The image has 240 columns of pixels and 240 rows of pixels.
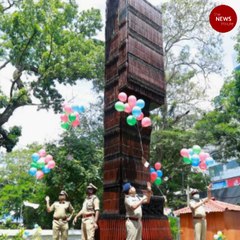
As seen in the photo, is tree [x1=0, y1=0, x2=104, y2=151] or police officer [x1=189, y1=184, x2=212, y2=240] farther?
tree [x1=0, y1=0, x2=104, y2=151]

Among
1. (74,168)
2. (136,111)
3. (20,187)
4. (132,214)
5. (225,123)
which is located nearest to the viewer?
(132,214)

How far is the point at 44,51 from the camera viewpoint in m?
16.3

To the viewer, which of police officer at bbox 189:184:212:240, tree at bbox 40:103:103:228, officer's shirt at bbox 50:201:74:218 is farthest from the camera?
tree at bbox 40:103:103:228

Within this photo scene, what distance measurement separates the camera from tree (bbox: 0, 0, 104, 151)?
15.5 metres

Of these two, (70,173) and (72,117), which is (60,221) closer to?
(72,117)

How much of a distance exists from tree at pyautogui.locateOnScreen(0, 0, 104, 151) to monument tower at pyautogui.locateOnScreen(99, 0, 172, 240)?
545 centimetres

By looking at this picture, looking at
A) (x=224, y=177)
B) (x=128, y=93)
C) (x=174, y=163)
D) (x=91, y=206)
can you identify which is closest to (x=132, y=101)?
(x=128, y=93)

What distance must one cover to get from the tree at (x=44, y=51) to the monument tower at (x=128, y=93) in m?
5.45

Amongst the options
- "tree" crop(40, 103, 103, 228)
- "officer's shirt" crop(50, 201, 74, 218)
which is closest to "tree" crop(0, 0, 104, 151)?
"tree" crop(40, 103, 103, 228)

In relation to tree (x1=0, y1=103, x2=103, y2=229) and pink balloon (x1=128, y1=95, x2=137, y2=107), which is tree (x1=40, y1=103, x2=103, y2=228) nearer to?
tree (x1=0, y1=103, x2=103, y2=229)

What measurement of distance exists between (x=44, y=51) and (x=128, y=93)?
8018 mm

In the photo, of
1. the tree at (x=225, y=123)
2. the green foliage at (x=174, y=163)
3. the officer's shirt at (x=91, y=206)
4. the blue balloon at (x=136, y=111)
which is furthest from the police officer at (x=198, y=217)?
the green foliage at (x=174, y=163)

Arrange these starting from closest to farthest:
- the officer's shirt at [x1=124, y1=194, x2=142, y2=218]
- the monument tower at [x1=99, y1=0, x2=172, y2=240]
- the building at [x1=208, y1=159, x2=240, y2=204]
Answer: the officer's shirt at [x1=124, y1=194, x2=142, y2=218]
the monument tower at [x1=99, y1=0, x2=172, y2=240]
the building at [x1=208, y1=159, x2=240, y2=204]

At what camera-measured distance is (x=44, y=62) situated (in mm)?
16141
